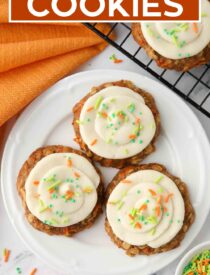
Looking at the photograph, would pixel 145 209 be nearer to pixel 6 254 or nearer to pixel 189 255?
pixel 189 255

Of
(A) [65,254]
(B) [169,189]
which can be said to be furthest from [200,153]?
(A) [65,254]

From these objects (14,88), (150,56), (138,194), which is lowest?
(138,194)

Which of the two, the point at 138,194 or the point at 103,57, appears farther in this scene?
the point at 103,57

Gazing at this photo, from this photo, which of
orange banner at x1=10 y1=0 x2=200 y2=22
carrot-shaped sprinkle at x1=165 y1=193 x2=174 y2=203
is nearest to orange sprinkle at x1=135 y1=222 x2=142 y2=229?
carrot-shaped sprinkle at x1=165 y1=193 x2=174 y2=203

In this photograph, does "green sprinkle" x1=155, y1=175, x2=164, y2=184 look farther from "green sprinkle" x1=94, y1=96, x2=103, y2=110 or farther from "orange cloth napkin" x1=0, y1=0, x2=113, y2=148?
"orange cloth napkin" x1=0, y1=0, x2=113, y2=148

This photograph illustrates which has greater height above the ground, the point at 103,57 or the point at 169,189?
the point at 103,57

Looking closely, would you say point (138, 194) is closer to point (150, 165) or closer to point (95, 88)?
point (150, 165)
